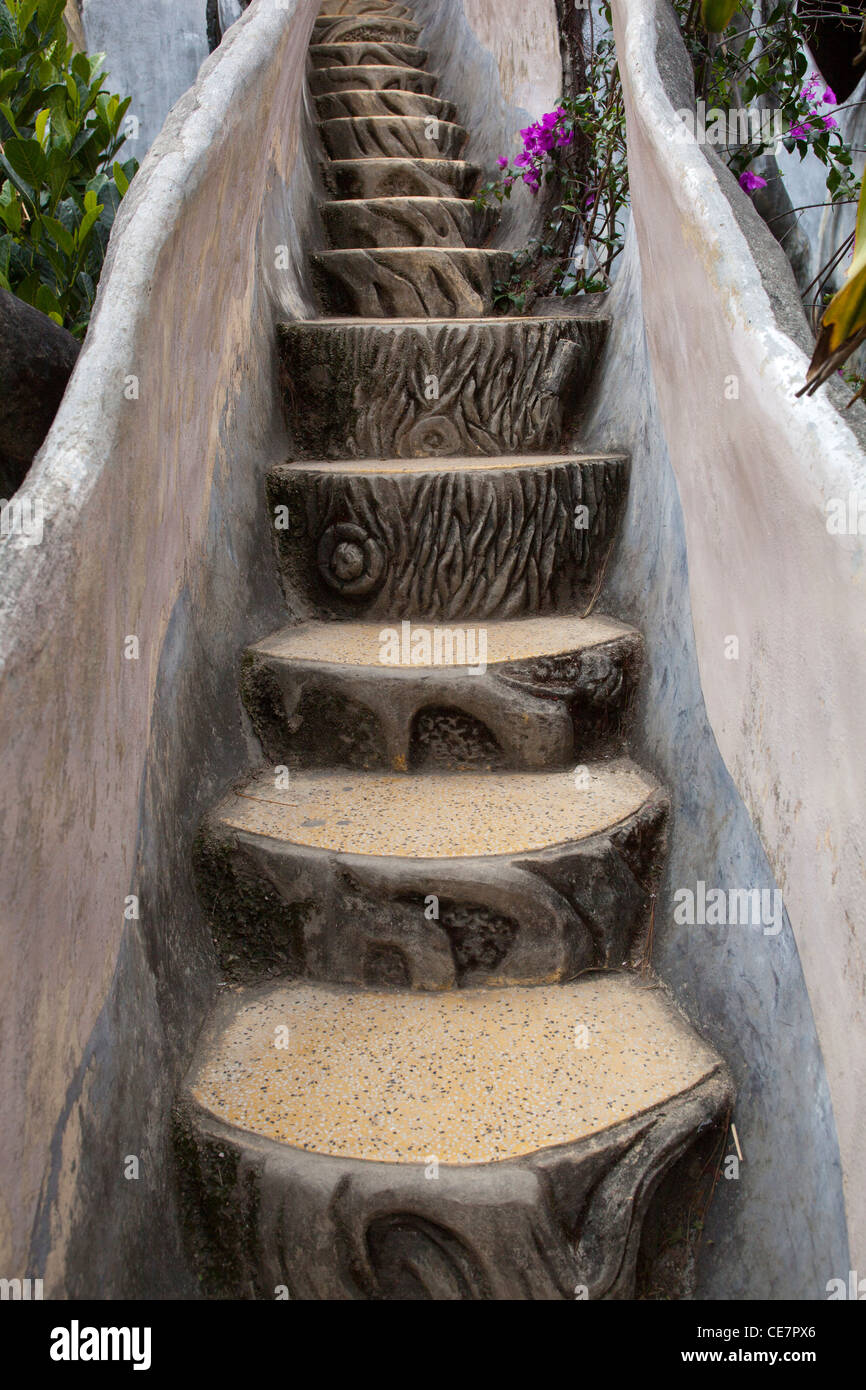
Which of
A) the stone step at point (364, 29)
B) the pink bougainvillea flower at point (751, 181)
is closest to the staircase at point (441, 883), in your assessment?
the pink bougainvillea flower at point (751, 181)

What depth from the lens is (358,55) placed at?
356cm

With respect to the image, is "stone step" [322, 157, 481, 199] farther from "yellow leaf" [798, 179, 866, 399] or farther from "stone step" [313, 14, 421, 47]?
"yellow leaf" [798, 179, 866, 399]

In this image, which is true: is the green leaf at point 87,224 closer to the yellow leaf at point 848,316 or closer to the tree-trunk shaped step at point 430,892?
the tree-trunk shaped step at point 430,892

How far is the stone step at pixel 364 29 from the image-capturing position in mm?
3855

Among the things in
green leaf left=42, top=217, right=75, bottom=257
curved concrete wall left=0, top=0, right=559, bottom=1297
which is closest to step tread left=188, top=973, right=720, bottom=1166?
curved concrete wall left=0, top=0, right=559, bottom=1297

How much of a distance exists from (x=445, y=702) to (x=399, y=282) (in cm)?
149

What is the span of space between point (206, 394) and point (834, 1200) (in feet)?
5.08

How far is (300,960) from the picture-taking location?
1530 millimetres

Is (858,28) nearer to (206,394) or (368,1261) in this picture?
(206,394)

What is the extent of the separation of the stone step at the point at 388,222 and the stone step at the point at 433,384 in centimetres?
72

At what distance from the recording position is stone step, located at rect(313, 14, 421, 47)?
3.86 metres

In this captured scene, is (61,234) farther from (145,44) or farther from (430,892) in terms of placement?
(145,44)

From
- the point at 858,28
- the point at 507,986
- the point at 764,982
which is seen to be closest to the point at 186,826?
the point at 507,986

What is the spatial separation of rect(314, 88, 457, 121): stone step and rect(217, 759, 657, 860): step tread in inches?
102
